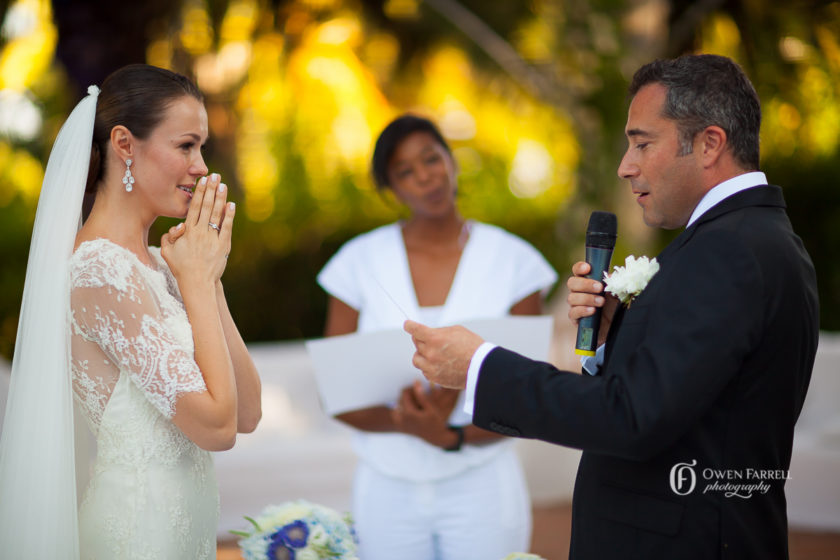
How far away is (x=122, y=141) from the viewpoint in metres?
2.10

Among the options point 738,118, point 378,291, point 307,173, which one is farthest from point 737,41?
point 738,118

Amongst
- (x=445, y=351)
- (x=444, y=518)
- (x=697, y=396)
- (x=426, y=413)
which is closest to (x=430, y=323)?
(x=426, y=413)

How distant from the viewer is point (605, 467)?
1.91 metres

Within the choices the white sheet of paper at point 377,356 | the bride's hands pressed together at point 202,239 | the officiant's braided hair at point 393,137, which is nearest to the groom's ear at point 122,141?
the bride's hands pressed together at point 202,239

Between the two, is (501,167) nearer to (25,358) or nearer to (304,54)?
(304,54)

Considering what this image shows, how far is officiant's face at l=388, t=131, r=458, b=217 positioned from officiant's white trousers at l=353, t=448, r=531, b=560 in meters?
0.99

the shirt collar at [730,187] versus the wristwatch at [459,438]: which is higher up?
the shirt collar at [730,187]

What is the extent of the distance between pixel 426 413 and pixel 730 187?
1334mm

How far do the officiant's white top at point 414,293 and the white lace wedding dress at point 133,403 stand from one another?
0.89 meters

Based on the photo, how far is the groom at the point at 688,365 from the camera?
1671 mm

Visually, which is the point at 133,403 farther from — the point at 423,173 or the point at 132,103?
the point at 423,173

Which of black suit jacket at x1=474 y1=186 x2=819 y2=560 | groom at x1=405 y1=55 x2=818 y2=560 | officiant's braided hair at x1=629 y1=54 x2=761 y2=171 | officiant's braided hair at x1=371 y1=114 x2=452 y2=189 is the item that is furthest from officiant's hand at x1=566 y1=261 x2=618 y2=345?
officiant's braided hair at x1=371 y1=114 x2=452 y2=189

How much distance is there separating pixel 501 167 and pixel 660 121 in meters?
8.23

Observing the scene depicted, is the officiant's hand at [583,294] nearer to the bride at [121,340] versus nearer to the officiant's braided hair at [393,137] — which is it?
the bride at [121,340]
